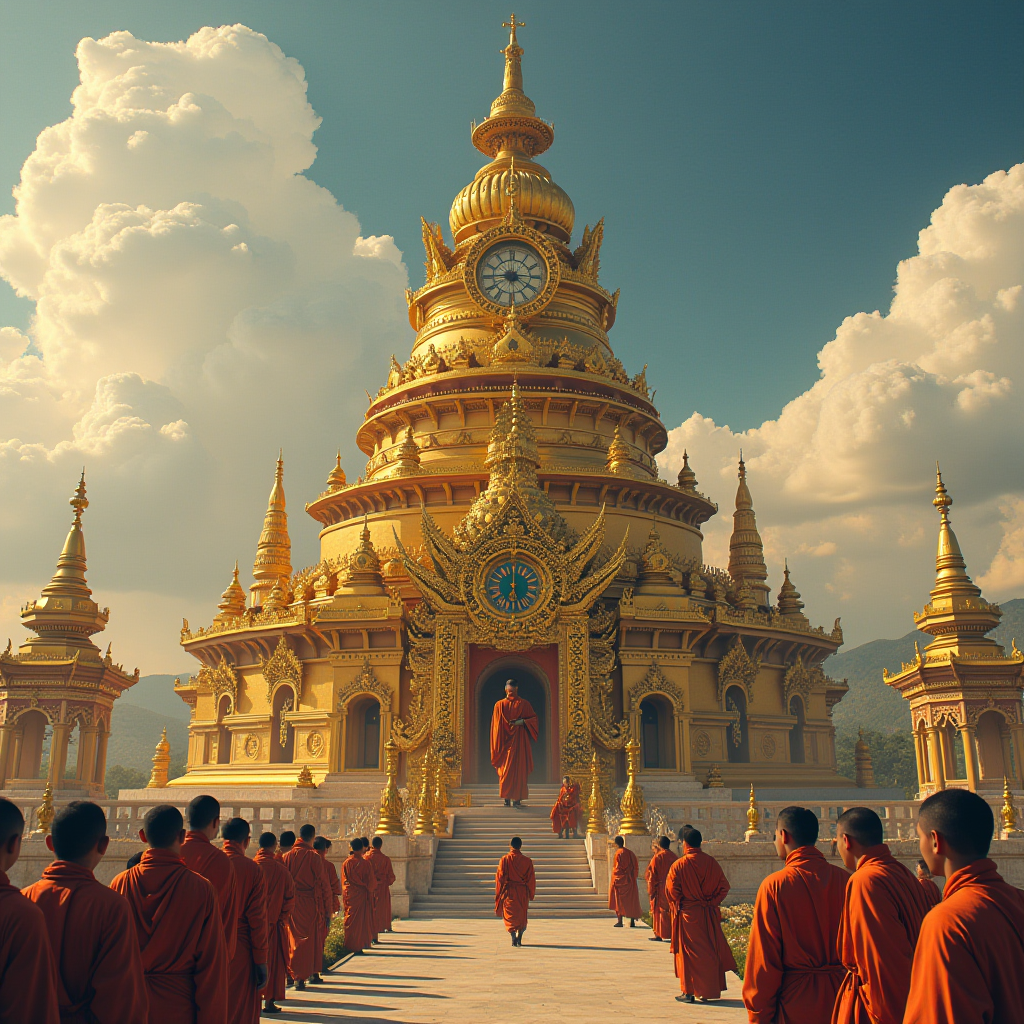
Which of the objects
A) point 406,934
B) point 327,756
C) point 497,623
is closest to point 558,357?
point 497,623

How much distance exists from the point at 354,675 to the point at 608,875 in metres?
11.6

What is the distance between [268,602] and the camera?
36.8m

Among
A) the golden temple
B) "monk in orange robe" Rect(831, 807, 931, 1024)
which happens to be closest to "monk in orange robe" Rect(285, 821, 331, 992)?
"monk in orange robe" Rect(831, 807, 931, 1024)

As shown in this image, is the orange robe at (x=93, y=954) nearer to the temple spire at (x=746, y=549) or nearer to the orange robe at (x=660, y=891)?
the orange robe at (x=660, y=891)

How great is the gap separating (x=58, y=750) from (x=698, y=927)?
86.4ft

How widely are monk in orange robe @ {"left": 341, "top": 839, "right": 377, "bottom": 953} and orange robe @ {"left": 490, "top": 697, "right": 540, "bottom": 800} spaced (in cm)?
894

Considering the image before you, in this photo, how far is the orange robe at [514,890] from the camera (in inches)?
640

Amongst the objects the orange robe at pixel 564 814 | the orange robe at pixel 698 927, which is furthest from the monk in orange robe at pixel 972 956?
the orange robe at pixel 564 814

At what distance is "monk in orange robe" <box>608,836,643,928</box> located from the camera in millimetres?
18484

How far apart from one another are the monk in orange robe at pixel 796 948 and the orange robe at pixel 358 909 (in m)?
9.82

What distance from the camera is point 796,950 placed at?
23.3 feet

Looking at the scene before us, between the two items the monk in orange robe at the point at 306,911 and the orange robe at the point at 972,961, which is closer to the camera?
the orange robe at the point at 972,961

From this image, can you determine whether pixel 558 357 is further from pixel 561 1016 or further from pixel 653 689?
pixel 561 1016

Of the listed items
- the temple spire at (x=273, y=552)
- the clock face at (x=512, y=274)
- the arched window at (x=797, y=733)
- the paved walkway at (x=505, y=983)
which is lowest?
the paved walkway at (x=505, y=983)
